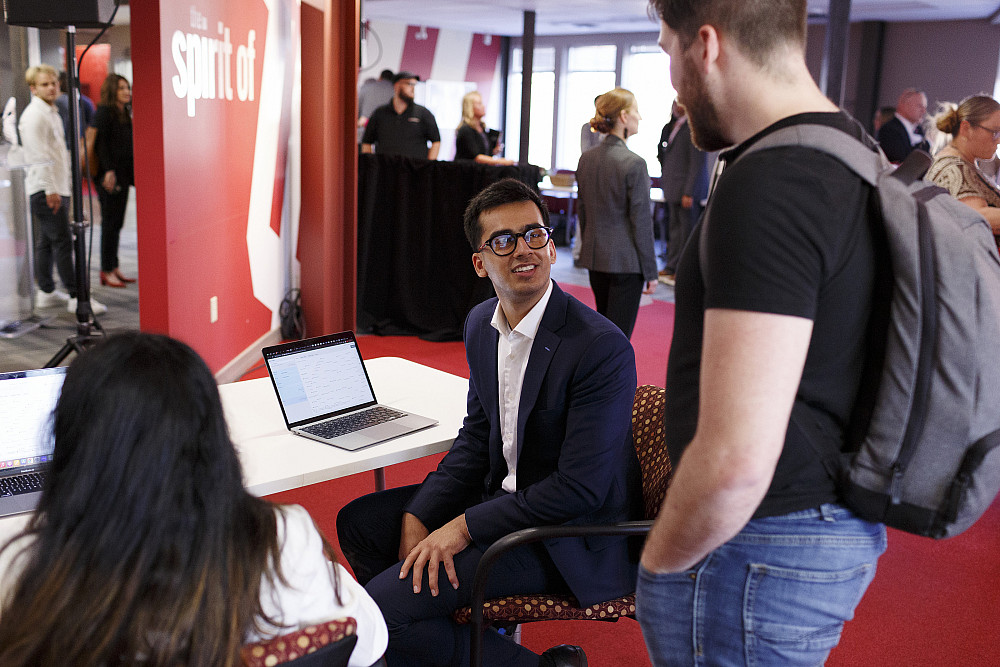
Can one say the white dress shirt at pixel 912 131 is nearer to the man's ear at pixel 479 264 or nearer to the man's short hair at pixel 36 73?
the man's short hair at pixel 36 73

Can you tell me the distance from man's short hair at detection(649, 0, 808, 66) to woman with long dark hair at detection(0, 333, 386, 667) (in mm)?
712

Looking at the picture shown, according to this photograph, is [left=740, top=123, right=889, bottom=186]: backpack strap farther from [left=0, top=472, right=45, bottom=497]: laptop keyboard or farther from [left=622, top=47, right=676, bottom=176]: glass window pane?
[left=622, top=47, right=676, bottom=176]: glass window pane

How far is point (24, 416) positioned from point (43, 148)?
15.2 feet

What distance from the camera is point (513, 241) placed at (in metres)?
2.05

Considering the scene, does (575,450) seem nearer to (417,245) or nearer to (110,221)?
(417,245)

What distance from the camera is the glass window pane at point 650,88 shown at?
13023mm

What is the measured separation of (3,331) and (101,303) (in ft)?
3.04

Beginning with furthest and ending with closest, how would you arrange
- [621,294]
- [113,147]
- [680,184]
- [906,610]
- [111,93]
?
[680,184]
[113,147]
[111,93]
[621,294]
[906,610]

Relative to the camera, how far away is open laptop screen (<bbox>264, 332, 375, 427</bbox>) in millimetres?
2074

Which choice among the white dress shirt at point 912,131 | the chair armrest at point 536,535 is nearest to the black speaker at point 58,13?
the chair armrest at point 536,535

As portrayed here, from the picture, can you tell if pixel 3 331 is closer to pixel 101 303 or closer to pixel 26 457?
pixel 101 303

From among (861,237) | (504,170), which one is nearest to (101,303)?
(504,170)

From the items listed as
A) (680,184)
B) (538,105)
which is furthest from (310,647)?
(538,105)

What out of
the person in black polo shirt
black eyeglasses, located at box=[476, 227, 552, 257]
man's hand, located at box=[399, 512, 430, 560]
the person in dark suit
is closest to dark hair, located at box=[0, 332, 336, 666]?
man's hand, located at box=[399, 512, 430, 560]
